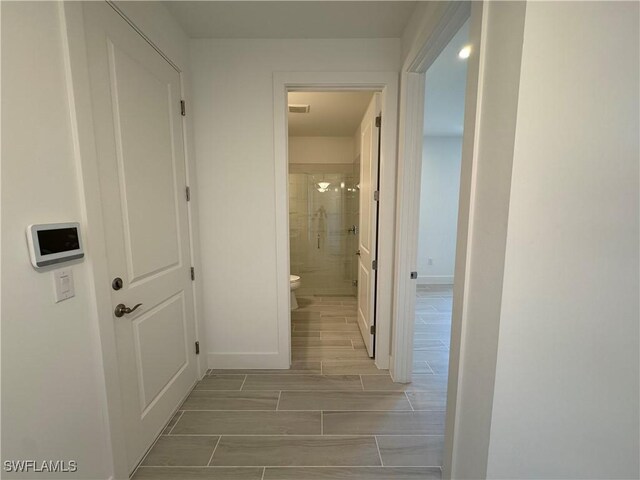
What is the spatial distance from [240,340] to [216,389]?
0.37 m

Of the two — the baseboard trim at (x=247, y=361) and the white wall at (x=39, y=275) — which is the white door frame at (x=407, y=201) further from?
the white wall at (x=39, y=275)

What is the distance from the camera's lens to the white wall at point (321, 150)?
13.6 feet

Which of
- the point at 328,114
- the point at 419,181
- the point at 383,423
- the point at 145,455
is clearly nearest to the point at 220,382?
the point at 145,455

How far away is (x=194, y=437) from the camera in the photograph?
147cm

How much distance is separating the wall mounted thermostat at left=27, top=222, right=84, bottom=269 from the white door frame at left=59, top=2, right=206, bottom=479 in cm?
6

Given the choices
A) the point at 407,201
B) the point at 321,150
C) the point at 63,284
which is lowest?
the point at 63,284

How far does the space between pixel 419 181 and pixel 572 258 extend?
1107 millimetres

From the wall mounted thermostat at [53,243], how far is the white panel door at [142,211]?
0.18 m

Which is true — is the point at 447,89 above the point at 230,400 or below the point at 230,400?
above

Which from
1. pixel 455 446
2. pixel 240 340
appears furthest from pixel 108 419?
pixel 455 446

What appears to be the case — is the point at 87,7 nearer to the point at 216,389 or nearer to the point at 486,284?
the point at 486,284

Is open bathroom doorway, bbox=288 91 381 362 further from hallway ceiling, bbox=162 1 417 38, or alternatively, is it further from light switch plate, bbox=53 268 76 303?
light switch plate, bbox=53 268 76 303

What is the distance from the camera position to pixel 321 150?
13.6ft

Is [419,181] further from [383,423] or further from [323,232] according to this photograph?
[323,232]
